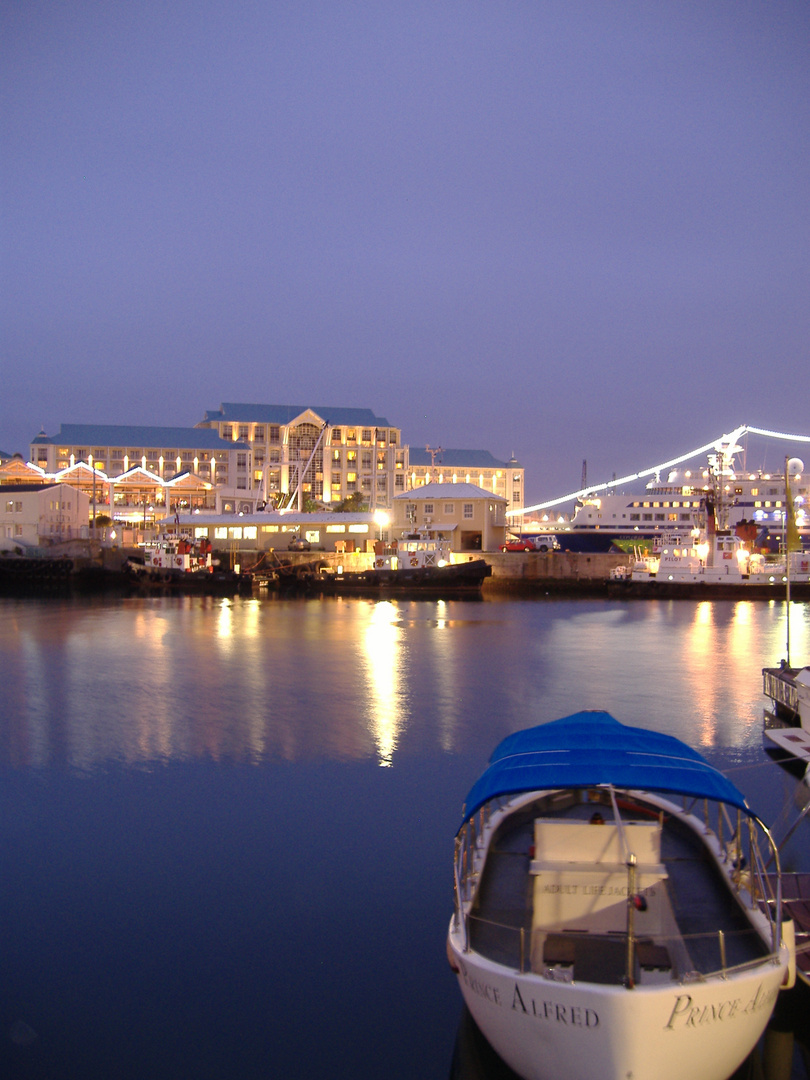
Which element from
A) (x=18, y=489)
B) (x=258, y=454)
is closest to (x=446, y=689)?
(x=18, y=489)

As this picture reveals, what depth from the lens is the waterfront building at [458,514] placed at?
55.7 metres

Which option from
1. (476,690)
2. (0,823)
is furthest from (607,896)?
(476,690)

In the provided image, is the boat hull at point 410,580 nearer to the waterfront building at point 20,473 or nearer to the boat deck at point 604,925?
the waterfront building at point 20,473

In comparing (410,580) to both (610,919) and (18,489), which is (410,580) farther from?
(610,919)

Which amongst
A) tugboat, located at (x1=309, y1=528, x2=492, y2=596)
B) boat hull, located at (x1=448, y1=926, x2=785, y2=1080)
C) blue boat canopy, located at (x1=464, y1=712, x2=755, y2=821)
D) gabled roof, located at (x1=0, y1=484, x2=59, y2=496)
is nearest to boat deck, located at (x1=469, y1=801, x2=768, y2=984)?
boat hull, located at (x1=448, y1=926, x2=785, y2=1080)

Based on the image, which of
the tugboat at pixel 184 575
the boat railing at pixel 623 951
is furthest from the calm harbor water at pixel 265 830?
the tugboat at pixel 184 575

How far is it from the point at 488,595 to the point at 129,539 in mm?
31596

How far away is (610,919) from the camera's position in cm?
572

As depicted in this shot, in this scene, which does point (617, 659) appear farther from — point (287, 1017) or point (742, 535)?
point (742, 535)

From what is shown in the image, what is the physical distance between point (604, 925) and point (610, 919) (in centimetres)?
Result: 6

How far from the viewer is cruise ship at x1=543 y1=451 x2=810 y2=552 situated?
214ft

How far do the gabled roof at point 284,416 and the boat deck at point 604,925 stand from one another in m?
76.0

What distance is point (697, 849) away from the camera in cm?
726

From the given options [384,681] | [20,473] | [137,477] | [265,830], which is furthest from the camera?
[137,477]
